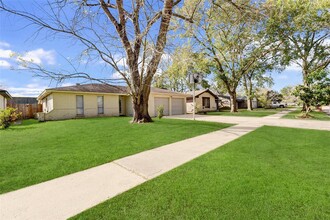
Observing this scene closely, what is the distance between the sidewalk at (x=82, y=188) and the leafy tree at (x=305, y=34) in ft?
58.4

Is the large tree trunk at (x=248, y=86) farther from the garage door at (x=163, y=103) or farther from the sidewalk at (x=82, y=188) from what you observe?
the sidewalk at (x=82, y=188)

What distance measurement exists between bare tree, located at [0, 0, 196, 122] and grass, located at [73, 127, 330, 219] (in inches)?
206

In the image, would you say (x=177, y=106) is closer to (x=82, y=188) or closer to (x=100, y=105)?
(x=100, y=105)

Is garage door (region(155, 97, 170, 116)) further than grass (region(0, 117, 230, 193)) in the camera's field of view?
Yes

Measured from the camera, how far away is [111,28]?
8453 mm

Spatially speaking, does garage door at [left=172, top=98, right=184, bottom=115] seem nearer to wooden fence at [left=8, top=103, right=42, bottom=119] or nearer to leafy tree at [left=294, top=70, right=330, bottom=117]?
leafy tree at [left=294, top=70, right=330, bottom=117]

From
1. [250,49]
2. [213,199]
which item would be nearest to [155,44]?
[213,199]

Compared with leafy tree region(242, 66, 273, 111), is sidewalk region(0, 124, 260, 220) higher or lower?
lower

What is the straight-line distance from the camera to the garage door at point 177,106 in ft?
74.4

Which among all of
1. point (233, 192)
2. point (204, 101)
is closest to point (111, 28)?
point (233, 192)

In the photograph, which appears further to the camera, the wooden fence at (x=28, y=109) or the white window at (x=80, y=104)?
the wooden fence at (x=28, y=109)

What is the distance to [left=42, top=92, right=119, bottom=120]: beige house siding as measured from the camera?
603 inches

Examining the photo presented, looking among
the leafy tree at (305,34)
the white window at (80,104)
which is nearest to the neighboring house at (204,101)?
the leafy tree at (305,34)

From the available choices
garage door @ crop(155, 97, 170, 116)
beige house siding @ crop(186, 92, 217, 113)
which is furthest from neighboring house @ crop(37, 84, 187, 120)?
beige house siding @ crop(186, 92, 217, 113)
